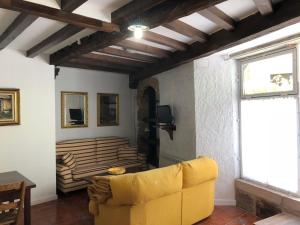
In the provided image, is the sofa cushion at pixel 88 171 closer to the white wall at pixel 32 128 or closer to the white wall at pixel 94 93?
the white wall at pixel 32 128

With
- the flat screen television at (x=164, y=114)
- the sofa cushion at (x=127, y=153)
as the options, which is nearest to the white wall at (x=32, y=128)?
the sofa cushion at (x=127, y=153)

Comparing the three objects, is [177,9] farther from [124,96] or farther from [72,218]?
[124,96]

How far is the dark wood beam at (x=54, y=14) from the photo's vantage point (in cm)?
203

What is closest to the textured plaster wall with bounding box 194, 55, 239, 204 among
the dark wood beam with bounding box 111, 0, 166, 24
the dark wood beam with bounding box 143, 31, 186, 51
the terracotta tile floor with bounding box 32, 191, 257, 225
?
the terracotta tile floor with bounding box 32, 191, 257, 225

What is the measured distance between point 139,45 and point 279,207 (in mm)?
2913

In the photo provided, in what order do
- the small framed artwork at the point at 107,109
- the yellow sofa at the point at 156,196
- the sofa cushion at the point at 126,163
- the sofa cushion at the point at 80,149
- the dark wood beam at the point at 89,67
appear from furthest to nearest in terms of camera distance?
the small framed artwork at the point at 107,109 < the sofa cushion at the point at 126,163 < the dark wood beam at the point at 89,67 < the sofa cushion at the point at 80,149 < the yellow sofa at the point at 156,196

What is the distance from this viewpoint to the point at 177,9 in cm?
222

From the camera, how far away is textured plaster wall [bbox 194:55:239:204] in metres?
3.84

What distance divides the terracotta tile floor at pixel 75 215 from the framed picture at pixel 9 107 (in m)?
1.39

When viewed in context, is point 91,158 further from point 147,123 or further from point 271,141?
point 271,141

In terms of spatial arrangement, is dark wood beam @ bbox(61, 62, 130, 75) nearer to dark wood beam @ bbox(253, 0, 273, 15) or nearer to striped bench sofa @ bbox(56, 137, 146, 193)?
striped bench sofa @ bbox(56, 137, 146, 193)

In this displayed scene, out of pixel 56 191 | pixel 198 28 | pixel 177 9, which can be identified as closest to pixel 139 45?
pixel 198 28

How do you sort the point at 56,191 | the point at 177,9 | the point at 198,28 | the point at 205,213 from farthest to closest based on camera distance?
the point at 56,191 < the point at 205,213 < the point at 198,28 < the point at 177,9

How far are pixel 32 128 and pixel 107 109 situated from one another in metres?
1.81
